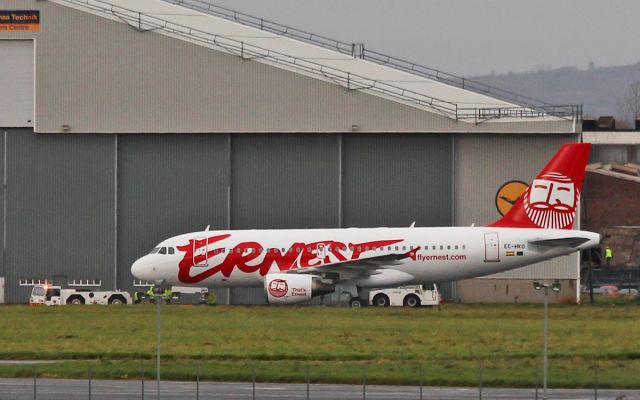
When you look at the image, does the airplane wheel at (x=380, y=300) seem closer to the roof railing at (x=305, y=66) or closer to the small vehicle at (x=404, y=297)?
the small vehicle at (x=404, y=297)

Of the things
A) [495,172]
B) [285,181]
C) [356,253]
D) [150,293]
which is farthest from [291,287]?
[495,172]

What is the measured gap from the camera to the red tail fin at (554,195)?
7325 cm

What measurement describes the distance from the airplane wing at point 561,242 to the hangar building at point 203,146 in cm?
984

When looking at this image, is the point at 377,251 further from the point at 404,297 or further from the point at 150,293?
the point at 150,293

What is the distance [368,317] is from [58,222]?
25.4 metres

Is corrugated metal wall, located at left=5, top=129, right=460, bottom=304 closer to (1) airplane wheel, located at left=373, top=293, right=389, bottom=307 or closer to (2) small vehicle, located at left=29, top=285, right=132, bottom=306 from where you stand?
(2) small vehicle, located at left=29, top=285, right=132, bottom=306

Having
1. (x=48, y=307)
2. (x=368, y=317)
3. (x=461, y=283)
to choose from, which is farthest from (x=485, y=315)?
(x=48, y=307)

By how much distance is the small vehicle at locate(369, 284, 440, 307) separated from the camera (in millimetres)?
74500

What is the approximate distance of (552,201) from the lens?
73562 millimetres

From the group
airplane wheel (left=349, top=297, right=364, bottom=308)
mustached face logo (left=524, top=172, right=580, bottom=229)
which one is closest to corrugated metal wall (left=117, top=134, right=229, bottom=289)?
airplane wheel (left=349, top=297, right=364, bottom=308)

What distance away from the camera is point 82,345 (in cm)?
5291

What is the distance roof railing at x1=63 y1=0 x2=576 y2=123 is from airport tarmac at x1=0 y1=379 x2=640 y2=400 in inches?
1641

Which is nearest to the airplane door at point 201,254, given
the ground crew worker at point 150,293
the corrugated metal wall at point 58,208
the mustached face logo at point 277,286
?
the mustached face logo at point 277,286

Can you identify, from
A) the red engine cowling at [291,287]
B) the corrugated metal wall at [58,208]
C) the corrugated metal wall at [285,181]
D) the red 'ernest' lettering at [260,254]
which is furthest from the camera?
the corrugated metal wall at [58,208]
